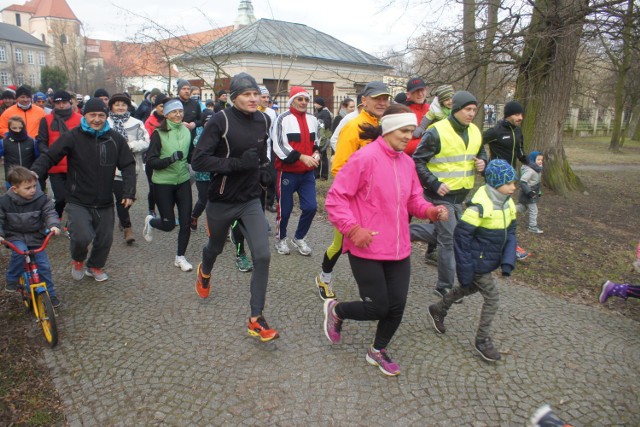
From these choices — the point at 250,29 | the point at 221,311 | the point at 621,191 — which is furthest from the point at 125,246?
the point at 250,29

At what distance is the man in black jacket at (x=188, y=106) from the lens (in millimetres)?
7739

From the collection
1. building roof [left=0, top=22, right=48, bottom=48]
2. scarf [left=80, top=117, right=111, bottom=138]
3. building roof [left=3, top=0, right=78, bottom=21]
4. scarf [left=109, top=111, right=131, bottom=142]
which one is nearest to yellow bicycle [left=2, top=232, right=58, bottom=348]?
scarf [left=80, top=117, right=111, bottom=138]

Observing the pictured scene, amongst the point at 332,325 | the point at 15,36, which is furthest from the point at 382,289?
the point at 15,36

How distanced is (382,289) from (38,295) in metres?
2.94

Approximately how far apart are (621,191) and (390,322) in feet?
35.2

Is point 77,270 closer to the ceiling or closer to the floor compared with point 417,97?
closer to the floor

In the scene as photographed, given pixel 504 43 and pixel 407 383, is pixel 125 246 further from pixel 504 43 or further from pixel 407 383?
pixel 504 43

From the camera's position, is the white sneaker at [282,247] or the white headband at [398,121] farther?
the white sneaker at [282,247]

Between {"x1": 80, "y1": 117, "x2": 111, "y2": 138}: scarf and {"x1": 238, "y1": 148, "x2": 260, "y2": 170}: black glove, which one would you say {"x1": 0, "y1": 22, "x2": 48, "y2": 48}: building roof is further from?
{"x1": 238, "y1": 148, "x2": 260, "y2": 170}: black glove

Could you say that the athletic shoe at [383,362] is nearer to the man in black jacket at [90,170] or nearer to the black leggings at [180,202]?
the black leggings at [180,202]

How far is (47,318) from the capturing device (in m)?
3.72

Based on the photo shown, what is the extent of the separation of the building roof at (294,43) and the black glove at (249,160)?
18.1m

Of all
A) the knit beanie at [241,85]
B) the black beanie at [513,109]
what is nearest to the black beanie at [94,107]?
the knit beanie at [241,85]

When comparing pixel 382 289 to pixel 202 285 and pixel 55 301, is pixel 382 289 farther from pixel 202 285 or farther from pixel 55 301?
pixel 55 301
